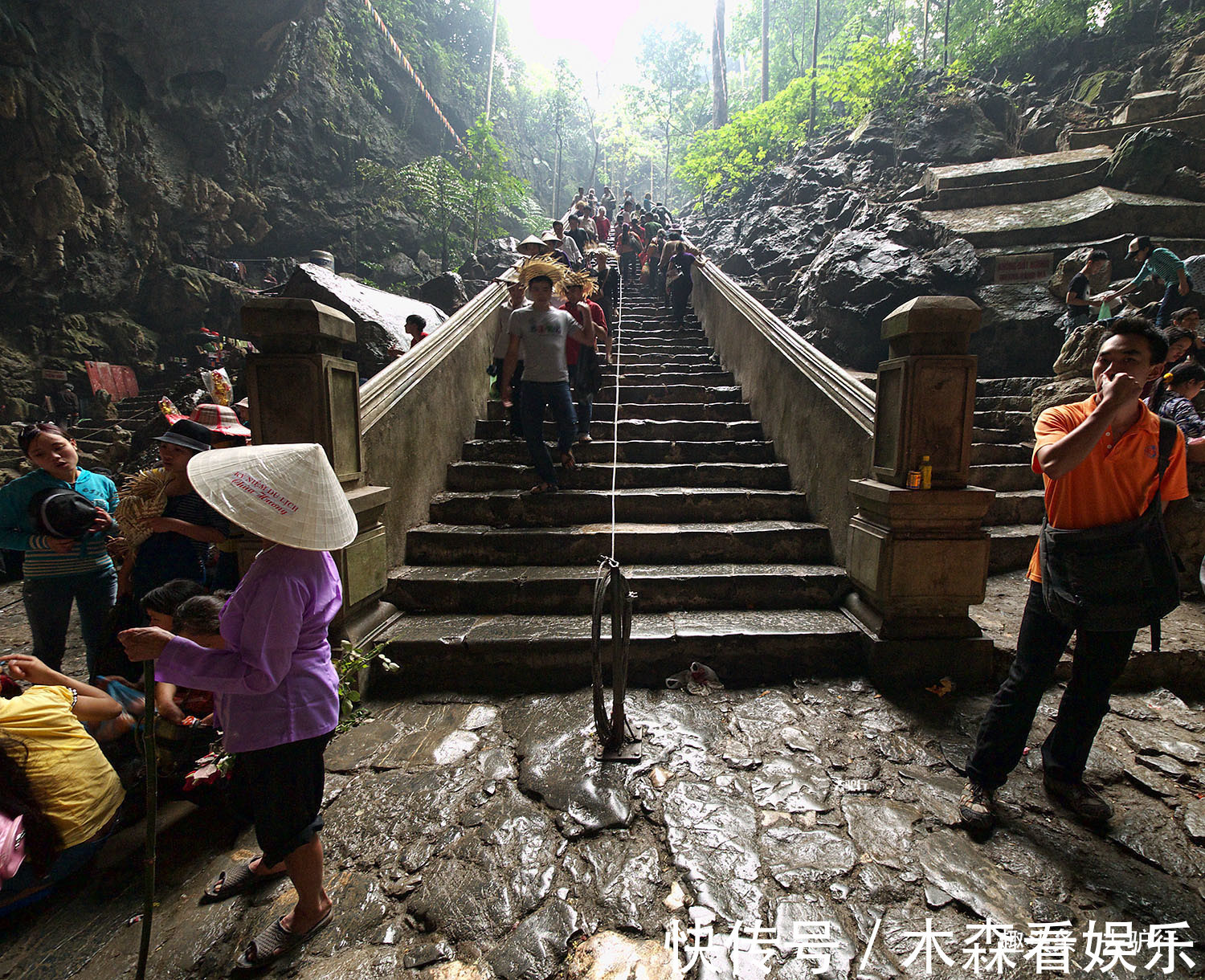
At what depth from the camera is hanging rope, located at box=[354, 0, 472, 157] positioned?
22141 millimetres

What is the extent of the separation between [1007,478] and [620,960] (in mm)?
5417

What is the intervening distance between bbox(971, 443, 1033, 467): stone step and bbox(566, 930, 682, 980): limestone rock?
17.9ft

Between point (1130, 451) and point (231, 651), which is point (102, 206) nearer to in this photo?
point (231, 651)

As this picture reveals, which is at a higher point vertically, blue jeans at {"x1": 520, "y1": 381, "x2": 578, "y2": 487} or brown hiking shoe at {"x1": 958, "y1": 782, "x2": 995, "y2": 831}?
blue jeans at {"x1": 520, "y1": 381, "x2": 578, "y2": 487}

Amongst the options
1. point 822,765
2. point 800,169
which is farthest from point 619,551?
point 800,169

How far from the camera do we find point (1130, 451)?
6.41ft

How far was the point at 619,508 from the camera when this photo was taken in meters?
4.65

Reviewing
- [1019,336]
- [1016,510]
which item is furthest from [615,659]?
[1019,336]

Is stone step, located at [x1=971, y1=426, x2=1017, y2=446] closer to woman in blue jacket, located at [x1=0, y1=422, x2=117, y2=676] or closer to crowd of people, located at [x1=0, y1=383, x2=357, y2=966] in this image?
crowd of people, located at [x1=0, y1=383, x2=357, y2=966]

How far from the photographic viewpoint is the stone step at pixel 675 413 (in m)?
6.04

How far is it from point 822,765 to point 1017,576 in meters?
2.95

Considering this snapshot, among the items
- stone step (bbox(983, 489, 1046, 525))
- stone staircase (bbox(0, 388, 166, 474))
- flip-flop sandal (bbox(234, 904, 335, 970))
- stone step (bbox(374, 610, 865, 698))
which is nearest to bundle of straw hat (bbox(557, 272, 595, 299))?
stone step (bbox(374, 610, 865, 698))

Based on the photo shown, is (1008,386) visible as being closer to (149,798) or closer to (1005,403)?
(1005,403)

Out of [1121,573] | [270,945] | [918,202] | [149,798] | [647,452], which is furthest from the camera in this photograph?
[918,202]
